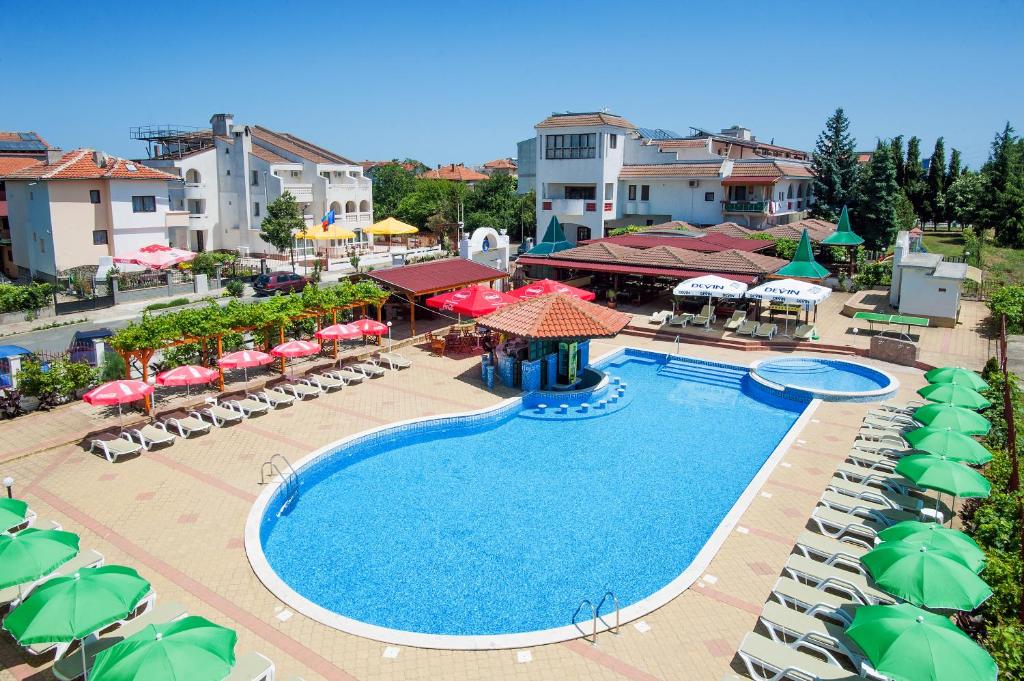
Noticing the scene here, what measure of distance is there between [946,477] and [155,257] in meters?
38.5

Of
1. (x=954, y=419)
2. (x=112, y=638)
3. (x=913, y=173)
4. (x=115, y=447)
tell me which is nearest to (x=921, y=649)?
(x=954, y=419)

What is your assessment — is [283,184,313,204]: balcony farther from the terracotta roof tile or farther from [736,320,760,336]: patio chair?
[736,320,760,336]: patio chair

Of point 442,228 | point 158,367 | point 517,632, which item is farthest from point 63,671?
point 442,228

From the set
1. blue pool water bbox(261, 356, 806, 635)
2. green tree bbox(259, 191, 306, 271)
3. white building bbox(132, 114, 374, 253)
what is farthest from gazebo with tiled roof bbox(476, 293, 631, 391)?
white building bbox(132, 114, 374, 253)

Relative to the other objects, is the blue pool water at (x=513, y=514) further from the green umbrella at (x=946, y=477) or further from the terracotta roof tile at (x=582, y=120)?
the terracotta roof tile at (x=582, y=120)

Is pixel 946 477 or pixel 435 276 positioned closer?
pixel 946 477

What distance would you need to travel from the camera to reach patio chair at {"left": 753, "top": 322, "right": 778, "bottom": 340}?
1076 inches

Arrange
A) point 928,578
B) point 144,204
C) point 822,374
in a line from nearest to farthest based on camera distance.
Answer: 1. point 928,578
2. point 822,374
3. point 144,204

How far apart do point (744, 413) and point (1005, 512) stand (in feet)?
29.3

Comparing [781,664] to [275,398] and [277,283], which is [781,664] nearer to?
[275,398]

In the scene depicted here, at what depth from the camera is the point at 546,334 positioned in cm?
2111

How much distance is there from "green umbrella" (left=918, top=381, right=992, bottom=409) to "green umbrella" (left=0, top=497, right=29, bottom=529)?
19303 millimetres

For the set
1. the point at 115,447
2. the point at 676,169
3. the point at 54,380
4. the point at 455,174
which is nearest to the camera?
the point at 115,447

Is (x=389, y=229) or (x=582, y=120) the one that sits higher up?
(x=582, y=120)
